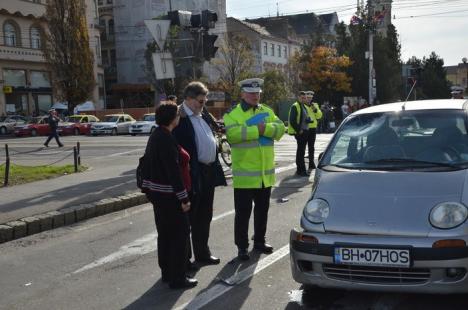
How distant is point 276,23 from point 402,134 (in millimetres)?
82611

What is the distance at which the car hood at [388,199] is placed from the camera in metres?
4.32

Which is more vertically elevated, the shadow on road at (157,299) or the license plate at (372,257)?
the license plate at (372,257)

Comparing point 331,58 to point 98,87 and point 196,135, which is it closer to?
point 98,87

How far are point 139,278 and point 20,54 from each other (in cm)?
4880

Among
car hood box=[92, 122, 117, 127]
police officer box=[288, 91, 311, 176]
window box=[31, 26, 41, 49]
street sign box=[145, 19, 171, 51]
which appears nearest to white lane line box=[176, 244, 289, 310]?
police officer box=[288, 91, 311, 176]

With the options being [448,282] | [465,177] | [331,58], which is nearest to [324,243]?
[448,282]

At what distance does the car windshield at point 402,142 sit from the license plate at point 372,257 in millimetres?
986

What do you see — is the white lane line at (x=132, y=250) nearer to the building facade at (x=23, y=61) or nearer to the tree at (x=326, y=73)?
the tree at (x=326, y=73)

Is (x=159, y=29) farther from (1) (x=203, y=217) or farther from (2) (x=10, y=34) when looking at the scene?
(2) (x=10, y=34)

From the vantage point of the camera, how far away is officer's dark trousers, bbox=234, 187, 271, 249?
628 cm

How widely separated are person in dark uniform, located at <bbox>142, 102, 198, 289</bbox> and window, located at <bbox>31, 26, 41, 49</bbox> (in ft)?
166

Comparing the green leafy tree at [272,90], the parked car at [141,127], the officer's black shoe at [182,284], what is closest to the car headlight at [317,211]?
the officer's black shoe at [182,284]

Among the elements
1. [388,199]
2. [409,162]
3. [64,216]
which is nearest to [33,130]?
[64,216]

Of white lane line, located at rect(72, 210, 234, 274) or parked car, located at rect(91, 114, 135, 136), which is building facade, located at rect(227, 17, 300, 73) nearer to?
parked car, located at rect(91, 114, 135, 136)
